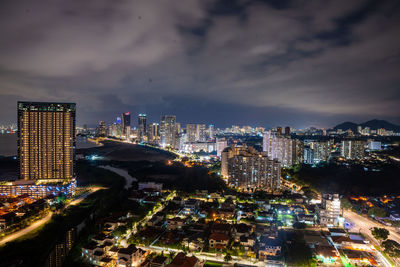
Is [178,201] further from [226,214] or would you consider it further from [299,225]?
[299,225]

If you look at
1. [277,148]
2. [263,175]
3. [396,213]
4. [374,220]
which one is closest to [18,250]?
[263,175]

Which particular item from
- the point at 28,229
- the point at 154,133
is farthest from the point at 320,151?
the point at 154,133

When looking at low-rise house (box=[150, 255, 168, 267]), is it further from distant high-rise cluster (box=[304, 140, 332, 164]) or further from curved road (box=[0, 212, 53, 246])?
distant high-rise cluster (box=[304, 140, 332, 164])

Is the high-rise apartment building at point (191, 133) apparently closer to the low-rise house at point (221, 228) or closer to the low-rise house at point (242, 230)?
the low-rise house at point (221, 228)

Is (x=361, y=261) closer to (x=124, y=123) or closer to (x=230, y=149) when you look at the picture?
(x=230, y=149)

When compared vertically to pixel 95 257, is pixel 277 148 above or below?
above
